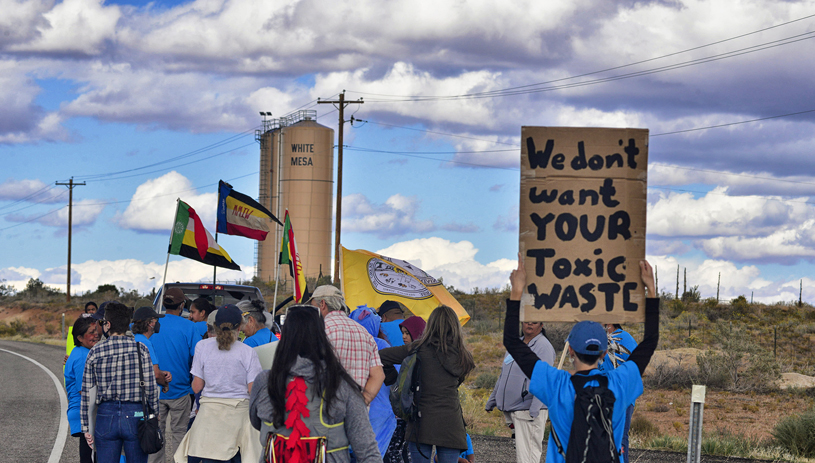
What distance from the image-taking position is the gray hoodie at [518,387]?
23.2 ft

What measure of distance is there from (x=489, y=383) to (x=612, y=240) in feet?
49.5

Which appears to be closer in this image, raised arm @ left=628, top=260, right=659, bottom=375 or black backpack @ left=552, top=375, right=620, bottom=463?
black backpack @ left=552, top=375, right=620, bottom=463

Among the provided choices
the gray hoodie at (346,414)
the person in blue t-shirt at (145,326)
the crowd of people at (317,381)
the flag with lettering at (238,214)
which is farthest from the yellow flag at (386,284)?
the gray hoodie at (346,414)

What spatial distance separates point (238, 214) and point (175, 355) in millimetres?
7056

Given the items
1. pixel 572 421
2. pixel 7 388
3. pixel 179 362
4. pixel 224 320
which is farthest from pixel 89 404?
pixel 7 388

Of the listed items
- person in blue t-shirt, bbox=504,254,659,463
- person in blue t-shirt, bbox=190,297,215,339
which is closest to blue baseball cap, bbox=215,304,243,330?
person in blue t-shirt, bbox=190,297,215,339

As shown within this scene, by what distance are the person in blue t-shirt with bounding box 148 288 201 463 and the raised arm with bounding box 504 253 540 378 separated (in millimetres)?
4200

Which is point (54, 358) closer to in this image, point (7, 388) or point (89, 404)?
point (7, 388)

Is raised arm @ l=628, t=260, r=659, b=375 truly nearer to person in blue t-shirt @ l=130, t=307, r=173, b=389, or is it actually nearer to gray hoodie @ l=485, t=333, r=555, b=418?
gray hoodie @ l=485, t=333, r=555, b=418

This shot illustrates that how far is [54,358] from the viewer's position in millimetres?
24656

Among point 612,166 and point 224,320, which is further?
point 224,320

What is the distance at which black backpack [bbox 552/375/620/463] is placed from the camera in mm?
3822

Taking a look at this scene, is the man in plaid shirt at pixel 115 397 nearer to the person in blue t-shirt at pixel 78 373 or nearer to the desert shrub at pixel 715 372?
the person in blue t-shirt at pixel 78 373

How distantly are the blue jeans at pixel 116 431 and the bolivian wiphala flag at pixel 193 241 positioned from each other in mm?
6965
